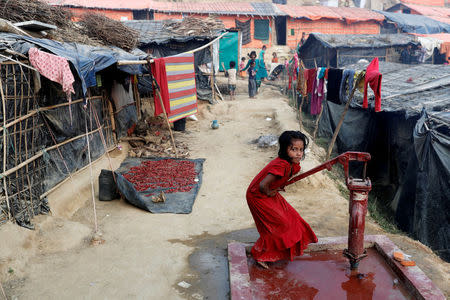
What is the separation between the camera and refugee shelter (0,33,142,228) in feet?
13.5

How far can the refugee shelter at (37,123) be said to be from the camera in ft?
13.5

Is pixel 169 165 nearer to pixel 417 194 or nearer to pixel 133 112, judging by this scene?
pixel 133 112

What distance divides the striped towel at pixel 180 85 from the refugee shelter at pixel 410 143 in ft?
14.4

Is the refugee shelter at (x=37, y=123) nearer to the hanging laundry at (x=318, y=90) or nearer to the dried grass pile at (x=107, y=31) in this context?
the dried grass pile at (x=107, y=31)

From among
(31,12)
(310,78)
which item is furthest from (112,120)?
(310,78)

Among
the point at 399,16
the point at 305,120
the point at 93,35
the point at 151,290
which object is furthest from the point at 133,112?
the point at 399,16

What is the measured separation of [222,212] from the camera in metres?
5.62

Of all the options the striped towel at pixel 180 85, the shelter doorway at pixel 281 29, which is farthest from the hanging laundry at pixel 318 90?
the shelter doorway at pixel 281 29

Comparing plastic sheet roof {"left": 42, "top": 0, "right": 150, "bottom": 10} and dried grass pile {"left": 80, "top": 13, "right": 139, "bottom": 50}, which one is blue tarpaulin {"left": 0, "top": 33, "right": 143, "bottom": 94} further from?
plastic sheet roof {"left": 42, "top": 0, "right": 150, "bottom": 10}

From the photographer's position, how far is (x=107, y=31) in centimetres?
815

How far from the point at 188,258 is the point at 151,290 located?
2.41ft

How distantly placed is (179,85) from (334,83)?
148 inches

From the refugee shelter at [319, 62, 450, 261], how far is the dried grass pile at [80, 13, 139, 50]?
241 inches

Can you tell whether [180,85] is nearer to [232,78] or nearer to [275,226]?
[275,226]
